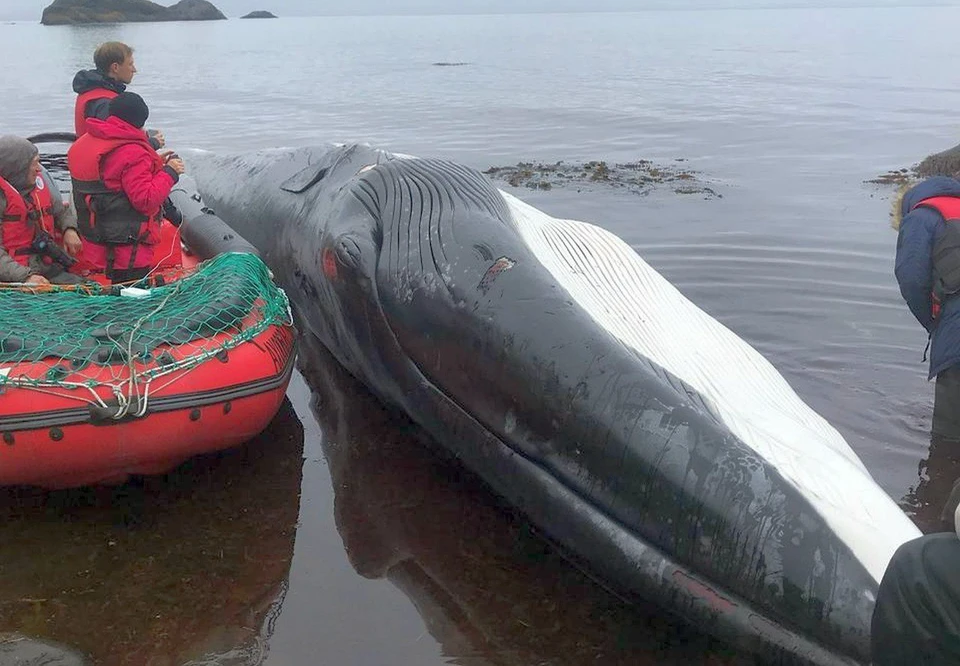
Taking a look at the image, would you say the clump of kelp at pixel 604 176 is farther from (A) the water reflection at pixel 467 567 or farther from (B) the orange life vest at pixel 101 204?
(A) the water reflection at pixel 467 567

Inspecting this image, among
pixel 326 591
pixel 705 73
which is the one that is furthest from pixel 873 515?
pixel 705 73

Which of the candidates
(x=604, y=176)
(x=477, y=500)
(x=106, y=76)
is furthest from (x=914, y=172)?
(x=477, y=500)

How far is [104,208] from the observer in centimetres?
669

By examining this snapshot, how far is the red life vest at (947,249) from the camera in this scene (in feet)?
16.8

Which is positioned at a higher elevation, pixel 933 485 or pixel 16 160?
pixel 16 160

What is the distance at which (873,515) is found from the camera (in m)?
3.46

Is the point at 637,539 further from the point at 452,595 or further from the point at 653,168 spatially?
the point at 653,168

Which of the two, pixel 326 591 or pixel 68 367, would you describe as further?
pixel 68 367

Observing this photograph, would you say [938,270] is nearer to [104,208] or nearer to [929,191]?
[929,191]

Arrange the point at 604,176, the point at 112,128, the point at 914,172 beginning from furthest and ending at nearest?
the point at 914,172
the point at 604,176
the point at 112,128

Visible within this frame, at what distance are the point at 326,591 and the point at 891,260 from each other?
24.8 ft

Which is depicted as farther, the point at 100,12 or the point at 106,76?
the point at 100,12

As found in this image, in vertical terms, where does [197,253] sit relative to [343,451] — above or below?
above

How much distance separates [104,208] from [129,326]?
1.97 m
